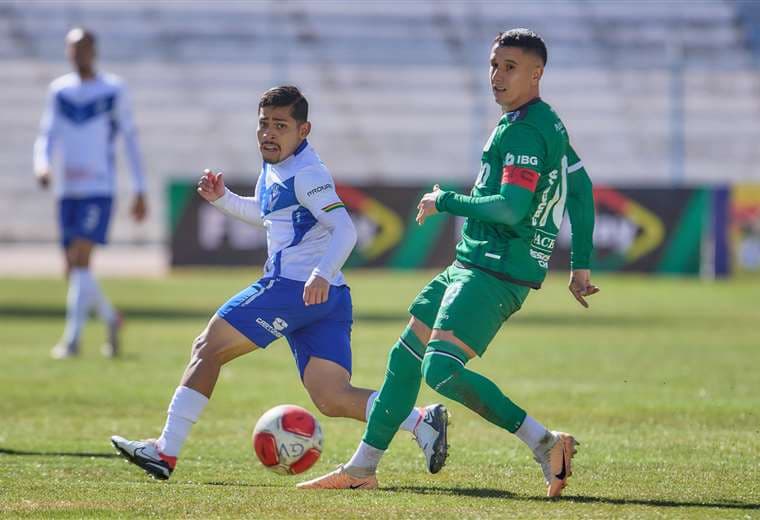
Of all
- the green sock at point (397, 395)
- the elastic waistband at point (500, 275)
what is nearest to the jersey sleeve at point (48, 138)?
the green sock at point (397, 395)

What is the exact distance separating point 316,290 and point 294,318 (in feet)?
1.23

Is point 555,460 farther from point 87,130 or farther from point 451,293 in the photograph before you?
point 87,130

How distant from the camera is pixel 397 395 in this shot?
634cm

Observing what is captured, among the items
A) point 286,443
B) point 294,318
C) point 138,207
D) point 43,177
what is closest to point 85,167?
point 138,207

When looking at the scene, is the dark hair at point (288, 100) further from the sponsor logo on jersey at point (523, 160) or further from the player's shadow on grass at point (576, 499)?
the player's shadow on grass at point (576, 499)

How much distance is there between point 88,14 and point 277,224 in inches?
1151

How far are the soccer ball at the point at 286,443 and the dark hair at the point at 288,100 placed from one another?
1.42 m

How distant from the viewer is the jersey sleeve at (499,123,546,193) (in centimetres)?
589

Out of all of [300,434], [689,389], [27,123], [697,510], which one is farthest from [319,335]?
[27,123]

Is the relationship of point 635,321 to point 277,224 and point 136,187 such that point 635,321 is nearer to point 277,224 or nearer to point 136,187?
point 136,187

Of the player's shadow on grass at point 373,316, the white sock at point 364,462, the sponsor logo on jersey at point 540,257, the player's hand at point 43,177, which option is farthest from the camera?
the player's shadow on grass at point 373,316

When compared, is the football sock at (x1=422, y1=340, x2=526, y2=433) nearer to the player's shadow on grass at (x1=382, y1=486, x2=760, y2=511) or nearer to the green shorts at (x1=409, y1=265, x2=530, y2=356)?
the green shorts at (x1=409, y1=265, x2=530, y2=356)

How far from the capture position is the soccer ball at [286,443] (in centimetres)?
657

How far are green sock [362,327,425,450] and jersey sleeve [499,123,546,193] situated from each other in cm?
91
